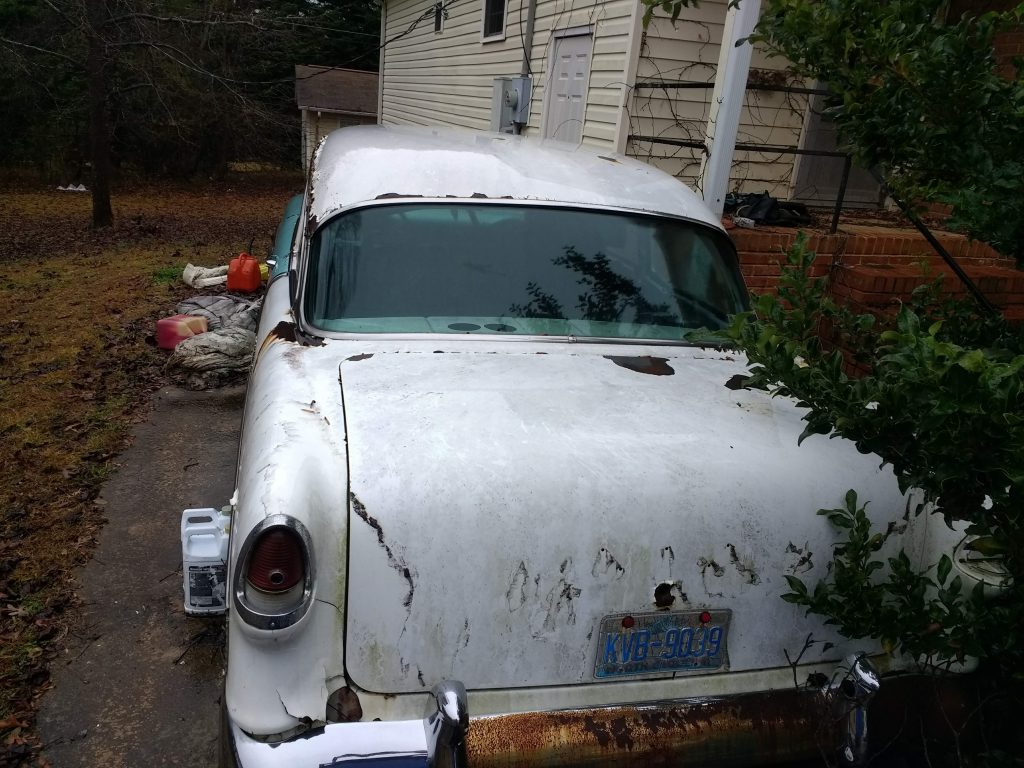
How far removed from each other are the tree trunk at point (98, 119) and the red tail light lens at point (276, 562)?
45.1 ft

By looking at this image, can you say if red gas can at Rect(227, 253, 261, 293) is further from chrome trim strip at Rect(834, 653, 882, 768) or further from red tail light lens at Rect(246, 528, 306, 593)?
chrome trim strip at Rect(834, 653, 882, 768)

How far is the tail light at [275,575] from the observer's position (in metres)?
1.83

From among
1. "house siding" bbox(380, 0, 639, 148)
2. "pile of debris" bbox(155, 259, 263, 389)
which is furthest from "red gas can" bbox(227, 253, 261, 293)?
"house siding" bbox(380, 0, 639, 148)

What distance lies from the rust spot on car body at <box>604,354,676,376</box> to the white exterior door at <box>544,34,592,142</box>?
6.33 m

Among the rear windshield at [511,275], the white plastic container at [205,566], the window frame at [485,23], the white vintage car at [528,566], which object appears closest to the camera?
the white vintage car at [528,566]

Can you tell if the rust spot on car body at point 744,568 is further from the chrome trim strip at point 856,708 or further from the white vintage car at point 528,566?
the chrome trim strip at point 856,708

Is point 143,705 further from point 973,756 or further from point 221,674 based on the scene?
point 973,756

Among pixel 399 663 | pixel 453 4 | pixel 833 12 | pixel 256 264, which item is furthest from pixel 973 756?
pixel 453 4

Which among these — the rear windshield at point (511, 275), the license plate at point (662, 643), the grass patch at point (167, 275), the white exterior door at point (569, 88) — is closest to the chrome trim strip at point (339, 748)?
the license plate at point (662, 643)

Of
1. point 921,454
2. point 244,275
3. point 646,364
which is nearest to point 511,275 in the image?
point 646,364

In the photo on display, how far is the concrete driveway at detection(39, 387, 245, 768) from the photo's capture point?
279 centimetres

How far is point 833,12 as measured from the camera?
7.48 feet

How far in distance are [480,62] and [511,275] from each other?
1109cm

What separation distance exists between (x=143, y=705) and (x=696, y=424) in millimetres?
2312
